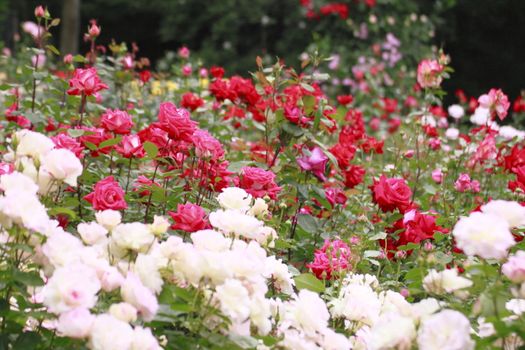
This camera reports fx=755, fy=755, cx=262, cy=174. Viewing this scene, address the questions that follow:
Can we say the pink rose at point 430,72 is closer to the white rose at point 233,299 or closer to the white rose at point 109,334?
the white rose at point 233,299

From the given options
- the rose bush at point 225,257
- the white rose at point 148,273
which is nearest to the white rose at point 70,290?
the rose bush at point 225,257

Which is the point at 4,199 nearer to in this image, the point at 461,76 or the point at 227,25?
the point at 227,25

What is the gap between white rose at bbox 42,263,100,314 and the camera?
1165 millimetres

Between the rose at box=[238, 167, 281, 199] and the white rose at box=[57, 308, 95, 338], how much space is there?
0.83 metres

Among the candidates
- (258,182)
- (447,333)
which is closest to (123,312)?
(447,333)

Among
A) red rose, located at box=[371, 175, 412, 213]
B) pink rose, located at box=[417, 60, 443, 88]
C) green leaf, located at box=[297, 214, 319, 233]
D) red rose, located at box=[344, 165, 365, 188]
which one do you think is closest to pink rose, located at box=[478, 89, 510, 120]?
pink rose, located at box=[417, 60, 443, 88]

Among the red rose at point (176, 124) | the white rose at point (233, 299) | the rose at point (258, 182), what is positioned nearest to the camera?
the white rose at point (233, 299)

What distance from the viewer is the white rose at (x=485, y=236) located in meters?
1.21

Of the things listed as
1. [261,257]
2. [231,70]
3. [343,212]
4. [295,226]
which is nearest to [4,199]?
[261,257]

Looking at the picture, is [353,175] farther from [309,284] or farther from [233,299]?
[233,299]

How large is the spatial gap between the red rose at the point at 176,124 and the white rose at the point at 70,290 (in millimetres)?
706

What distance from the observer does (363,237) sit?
6.53ft

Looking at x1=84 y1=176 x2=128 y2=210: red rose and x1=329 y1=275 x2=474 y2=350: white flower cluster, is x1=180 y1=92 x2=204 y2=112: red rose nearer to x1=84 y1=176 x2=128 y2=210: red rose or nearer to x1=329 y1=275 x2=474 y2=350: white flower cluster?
x1=84 y1=176 x2=128 y2=210: red rose

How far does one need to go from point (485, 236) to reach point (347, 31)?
729cm
